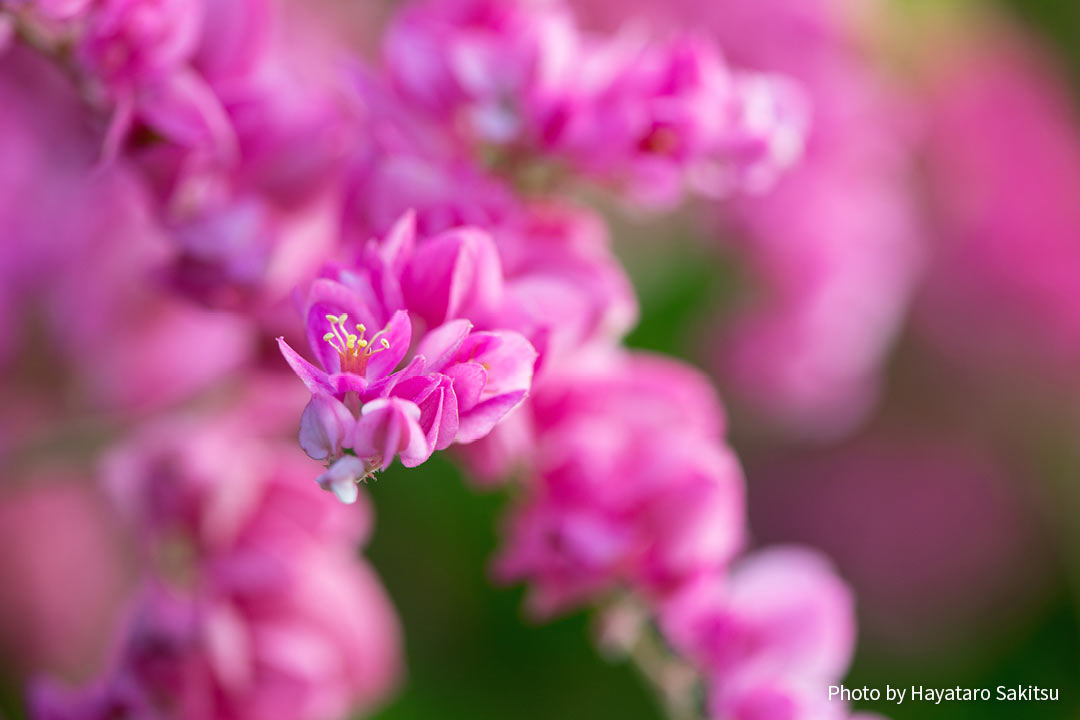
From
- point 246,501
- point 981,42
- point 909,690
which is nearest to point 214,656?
point 246,501

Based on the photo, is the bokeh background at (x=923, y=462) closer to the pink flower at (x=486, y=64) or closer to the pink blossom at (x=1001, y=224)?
the pink blossom at (x=1001, y=224)

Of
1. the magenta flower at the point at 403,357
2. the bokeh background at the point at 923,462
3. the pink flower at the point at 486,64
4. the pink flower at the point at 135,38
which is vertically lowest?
the bokeh background at the point at 923,462

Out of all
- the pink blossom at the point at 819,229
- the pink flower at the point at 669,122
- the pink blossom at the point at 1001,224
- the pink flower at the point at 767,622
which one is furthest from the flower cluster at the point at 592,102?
the pink blossom at the point at 1001,224

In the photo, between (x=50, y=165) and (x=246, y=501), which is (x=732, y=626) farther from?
(x=50, y=165)

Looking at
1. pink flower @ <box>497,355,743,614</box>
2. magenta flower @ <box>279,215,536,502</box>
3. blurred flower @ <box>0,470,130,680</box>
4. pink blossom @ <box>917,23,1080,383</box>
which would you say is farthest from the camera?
pink blossom @ <box>917,23,1080,383</box>

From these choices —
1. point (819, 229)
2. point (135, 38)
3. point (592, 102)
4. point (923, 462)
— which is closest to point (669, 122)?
point (592, 102)

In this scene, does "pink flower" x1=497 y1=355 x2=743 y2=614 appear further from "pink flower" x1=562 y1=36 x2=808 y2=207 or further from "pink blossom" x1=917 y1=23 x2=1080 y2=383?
"pink blossom" x1=917 y1=23 x2=1080 y2=383

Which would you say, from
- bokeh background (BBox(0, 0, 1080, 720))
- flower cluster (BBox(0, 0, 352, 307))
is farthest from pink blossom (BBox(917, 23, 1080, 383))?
flower cluster (BBox(0, 0, 352, 307))

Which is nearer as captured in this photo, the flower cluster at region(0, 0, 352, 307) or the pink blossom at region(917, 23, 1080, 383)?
the flower cluster at region(0, 0, 352, 307)

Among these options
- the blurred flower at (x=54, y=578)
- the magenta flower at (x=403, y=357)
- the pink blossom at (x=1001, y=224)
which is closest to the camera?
the magenta flower at (x=403, y=357)
